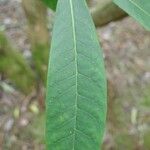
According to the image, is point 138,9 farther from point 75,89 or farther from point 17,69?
point 17,69

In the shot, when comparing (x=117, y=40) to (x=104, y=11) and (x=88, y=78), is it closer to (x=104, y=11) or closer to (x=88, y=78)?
(x=104, y=11)

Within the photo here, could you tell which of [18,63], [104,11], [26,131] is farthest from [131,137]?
[104,11]

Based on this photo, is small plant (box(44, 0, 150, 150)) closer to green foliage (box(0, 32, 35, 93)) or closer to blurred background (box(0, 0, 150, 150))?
blurred background (box(0, 0, 150, 150))

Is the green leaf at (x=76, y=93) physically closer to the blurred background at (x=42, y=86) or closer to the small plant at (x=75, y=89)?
the small plant at (x=75, y=89)

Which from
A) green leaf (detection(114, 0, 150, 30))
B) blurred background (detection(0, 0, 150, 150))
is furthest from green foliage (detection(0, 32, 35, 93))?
green leaf (detection(114, 0, 150, 30))

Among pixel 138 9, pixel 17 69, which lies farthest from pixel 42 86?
pixel 138 9
